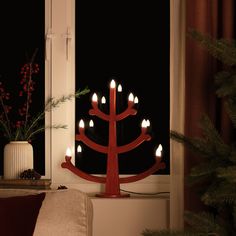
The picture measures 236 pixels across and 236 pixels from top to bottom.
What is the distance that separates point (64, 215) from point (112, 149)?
2.61ft

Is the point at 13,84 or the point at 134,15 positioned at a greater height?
the point at 134,15

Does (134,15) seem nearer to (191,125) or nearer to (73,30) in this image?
(73,30)

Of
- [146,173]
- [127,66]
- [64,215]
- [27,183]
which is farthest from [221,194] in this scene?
[127,66]

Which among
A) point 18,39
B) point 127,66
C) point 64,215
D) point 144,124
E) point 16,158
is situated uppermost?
point 18,39

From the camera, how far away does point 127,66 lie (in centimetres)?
291

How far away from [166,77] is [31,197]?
122 centimetres

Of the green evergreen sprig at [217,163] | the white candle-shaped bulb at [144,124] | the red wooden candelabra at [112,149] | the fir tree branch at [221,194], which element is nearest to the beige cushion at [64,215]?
the green evergreen sprig at [217,163]

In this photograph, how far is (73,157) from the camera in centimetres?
287

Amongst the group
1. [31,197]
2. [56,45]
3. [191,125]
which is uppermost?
[56,45]

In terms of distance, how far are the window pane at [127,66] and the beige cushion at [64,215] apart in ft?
2.82

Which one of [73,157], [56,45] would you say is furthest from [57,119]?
[56,45]

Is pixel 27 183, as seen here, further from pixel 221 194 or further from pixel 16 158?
pixel 221 194

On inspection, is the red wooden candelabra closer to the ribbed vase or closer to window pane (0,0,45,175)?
the ribbed vase

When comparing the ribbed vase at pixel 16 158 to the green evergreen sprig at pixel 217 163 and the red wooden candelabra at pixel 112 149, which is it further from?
the green evergreen sprig at pixel 217 163
